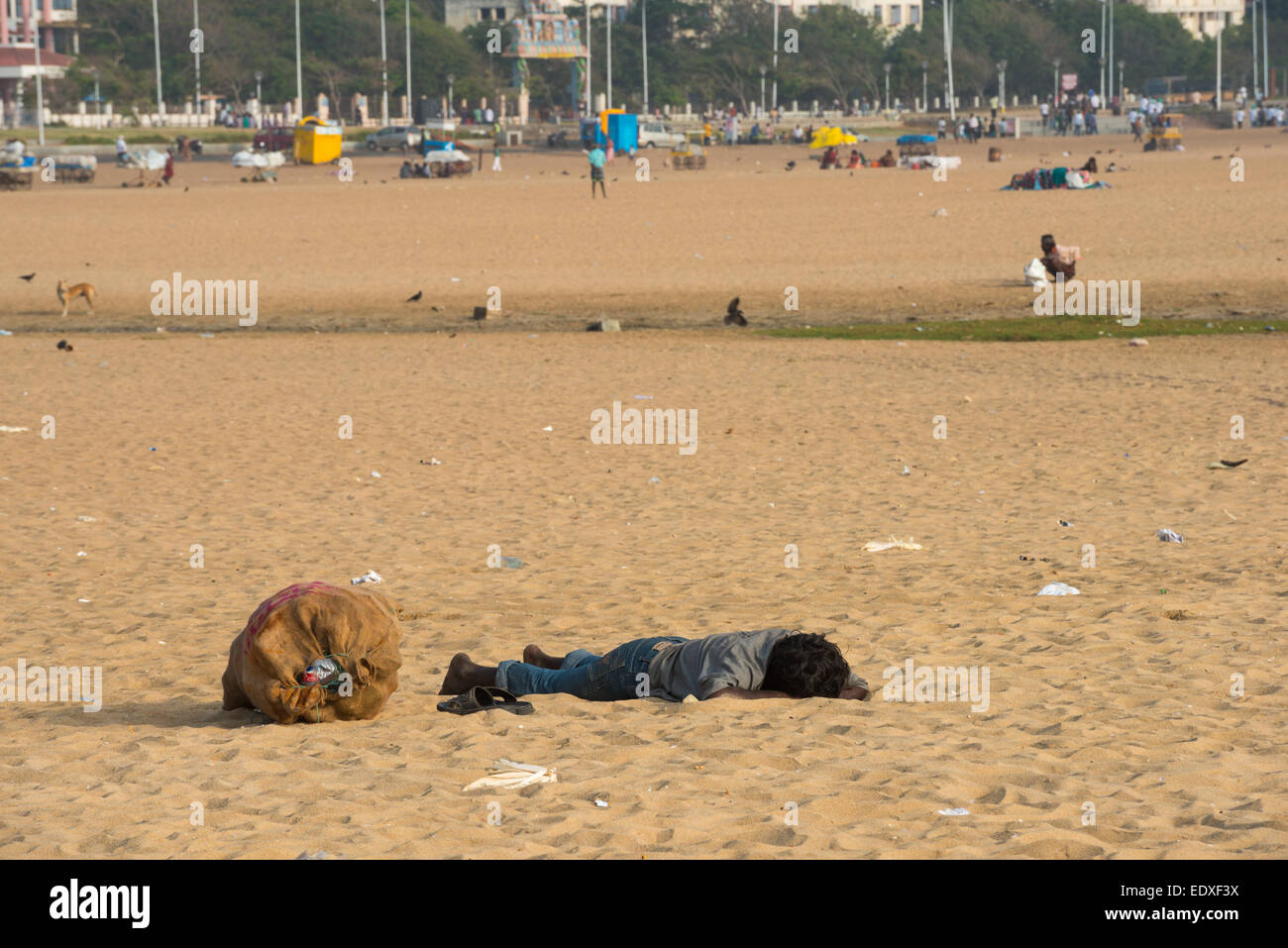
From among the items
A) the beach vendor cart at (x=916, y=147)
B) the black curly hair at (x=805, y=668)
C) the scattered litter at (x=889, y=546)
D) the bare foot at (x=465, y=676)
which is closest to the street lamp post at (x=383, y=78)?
the beach vendor cart at (x=916, y=147)

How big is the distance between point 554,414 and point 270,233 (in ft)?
58.7

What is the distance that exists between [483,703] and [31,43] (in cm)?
9161

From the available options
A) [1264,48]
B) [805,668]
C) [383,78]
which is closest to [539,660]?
[805,668]

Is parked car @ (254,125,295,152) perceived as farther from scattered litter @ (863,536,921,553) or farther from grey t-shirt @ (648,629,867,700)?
grey t-shirt @ (648,629,867,700)

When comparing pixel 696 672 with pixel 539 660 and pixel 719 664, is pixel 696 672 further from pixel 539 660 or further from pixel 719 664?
pixel 539 660

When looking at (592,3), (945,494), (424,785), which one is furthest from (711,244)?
(592,3)

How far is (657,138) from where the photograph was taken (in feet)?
211

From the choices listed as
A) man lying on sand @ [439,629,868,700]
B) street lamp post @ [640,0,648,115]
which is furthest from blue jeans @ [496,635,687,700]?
street lamp post @ [640,0,648,115]

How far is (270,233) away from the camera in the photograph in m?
30.5

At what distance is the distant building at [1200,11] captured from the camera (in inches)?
5231

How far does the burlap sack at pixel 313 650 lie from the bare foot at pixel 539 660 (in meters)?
0.67

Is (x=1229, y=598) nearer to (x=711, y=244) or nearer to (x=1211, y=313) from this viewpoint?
(x=1211, y=313)

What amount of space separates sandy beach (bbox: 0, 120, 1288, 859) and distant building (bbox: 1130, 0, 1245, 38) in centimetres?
11901
